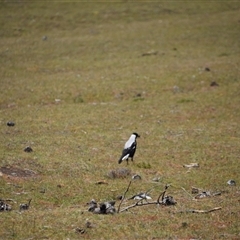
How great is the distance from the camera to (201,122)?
25.2 metres

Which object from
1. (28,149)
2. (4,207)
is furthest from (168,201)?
(28,149)

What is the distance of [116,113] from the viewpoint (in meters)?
26.6

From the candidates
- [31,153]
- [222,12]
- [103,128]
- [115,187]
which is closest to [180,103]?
[103,128]

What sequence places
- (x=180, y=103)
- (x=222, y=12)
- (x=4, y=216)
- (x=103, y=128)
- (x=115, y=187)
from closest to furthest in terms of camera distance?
(x=4, y=216)
(x=115, y=187)
(x=103, y=128)
(x=180, y=103)
(x=222, y=12)

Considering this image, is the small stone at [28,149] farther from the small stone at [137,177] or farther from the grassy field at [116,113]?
the small stone at [137,177]

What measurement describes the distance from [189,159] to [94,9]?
37949 millimetres

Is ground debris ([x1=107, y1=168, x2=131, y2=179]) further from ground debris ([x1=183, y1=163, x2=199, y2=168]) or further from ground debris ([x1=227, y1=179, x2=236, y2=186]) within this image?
ground debris ([x1=227, y1=179, x2=236, y2=186])

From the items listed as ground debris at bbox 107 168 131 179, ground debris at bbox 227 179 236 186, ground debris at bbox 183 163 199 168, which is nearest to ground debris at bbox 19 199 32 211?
ground debris at bbox 107 168 131 179

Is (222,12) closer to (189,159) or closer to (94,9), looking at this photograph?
(94,9)

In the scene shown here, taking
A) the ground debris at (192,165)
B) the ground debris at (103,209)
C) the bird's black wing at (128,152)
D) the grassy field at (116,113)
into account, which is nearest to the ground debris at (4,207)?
the grassy field at (116,113)

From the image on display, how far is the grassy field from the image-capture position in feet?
41.9

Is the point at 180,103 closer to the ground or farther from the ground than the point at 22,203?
closer to the ground

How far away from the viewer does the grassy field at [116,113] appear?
12.8 m

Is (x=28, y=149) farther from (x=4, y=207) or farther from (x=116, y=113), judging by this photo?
(x=116, y=113)
